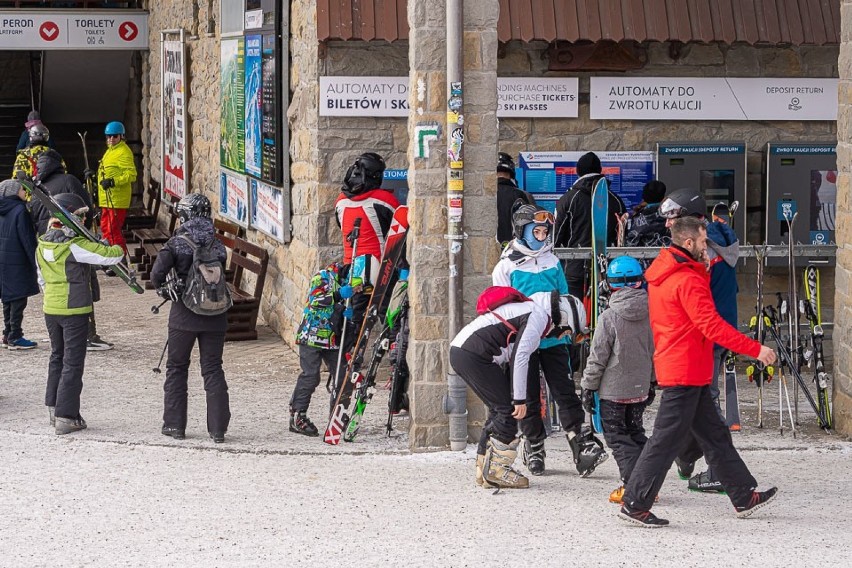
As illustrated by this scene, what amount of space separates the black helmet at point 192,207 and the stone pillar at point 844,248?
3918 millimetres

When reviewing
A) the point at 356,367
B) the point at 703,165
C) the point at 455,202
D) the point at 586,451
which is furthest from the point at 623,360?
the point at 703,165

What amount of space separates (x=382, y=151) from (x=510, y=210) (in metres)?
1.18

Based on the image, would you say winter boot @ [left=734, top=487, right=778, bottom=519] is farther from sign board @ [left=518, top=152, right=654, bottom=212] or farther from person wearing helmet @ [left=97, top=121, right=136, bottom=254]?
person wearing helmet @ [left=97, top=121, right=136, bottom=254]

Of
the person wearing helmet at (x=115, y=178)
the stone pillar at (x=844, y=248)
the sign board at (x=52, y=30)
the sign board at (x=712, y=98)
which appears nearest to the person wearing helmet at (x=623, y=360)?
the stone pillar at (x=844, y=248)

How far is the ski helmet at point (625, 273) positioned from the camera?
7512 millimetres

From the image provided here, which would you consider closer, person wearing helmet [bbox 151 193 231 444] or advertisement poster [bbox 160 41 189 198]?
person wearing helmet [bbox 151 193 231 444]

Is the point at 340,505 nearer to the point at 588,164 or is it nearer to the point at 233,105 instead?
the point at 588,164

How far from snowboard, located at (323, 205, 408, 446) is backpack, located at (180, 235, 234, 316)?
0.85 metres

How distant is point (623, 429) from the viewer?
7656 mm

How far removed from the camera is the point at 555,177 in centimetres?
1169

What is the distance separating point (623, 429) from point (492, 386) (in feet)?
2.32

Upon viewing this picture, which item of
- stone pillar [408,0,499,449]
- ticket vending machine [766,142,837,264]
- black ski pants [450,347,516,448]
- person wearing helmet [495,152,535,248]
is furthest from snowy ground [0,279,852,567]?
ticket vending machine [766,142,837,264]

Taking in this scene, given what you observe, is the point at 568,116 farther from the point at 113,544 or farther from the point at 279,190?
the point at 113,544

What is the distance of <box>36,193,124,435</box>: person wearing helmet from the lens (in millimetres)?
9391
